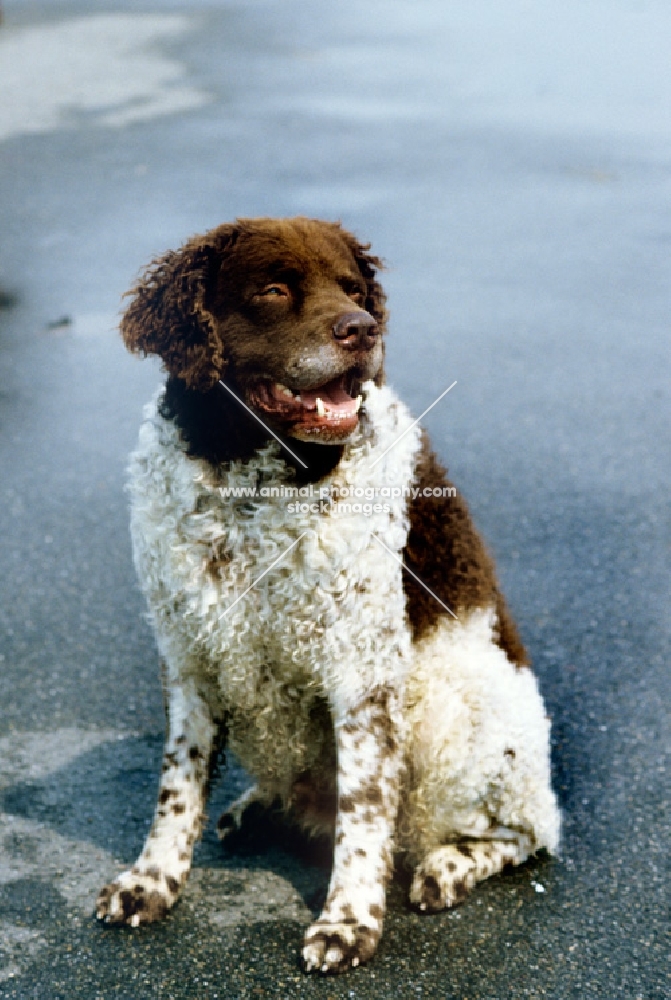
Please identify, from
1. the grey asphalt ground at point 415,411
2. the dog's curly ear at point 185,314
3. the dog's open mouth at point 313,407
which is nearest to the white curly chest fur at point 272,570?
the dog's open mouth at point 313,407

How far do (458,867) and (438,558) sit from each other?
3.02 ft

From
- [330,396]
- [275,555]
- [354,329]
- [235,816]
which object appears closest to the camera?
[354,329]

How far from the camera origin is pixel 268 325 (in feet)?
11.1

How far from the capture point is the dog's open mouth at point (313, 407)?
3.35m

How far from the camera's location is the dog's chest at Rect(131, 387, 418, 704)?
3.52m

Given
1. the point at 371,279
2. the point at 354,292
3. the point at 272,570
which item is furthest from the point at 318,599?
the point at 371,279

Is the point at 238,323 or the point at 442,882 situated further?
the point at 442,882

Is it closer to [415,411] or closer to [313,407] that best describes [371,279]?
[313,407]

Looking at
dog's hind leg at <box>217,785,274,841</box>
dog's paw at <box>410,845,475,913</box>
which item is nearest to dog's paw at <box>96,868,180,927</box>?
dog's hind leg at <box>217,785,274,841</box>

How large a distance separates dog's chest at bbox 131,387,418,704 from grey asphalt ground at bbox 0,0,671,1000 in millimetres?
768

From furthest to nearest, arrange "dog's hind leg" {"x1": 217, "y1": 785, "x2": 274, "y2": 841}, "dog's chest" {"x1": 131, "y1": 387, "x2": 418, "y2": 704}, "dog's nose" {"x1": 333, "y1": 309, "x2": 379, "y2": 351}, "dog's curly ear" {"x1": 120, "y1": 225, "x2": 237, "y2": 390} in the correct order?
"dog's hind leg" {"x1": 217, "y1": 785, "x2": 274, "y2": 841}, "dog's chest" {"x1": 131, "y1": 387, "x2": 418, "y2": 704}, "dog's curly ear" {"x1": 120, "y1": 225, "x2": 237, "y2": 390}, "dog's nose" {"x1": 333, "y1": 309, "x2": 379, "y2": 351}

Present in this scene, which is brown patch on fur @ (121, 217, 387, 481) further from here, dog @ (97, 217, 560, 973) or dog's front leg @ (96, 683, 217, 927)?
dog's front leg @ (96, 683, 217, 927)

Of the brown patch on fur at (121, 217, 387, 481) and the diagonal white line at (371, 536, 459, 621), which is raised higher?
the brown patch on fur at (121, 217, 387, 481)

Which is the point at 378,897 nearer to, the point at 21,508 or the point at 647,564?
the point at 647,564
